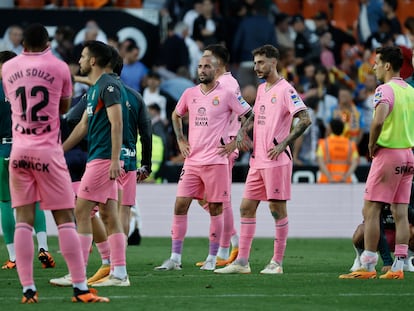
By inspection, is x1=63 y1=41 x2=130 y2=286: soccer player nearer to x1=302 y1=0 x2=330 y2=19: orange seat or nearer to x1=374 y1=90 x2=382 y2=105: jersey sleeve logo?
x1=374 y1=90 x2=382 y2=105: jersey sleeve logo

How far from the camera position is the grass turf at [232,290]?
9.79 m

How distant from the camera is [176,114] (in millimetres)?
13961

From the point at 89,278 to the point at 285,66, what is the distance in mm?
13461

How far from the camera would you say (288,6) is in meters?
27.6

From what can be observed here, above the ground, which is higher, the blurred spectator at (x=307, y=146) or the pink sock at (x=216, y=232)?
the blurred spectator at (x=307, y=146)

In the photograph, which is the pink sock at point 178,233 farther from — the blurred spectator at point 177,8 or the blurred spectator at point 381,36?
the blurred spectator at point 381,36

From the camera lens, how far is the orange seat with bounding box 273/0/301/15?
27.4 metres

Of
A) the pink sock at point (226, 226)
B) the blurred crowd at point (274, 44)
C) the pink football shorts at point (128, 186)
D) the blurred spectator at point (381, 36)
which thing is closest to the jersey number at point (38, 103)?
the pink football shorts at point (128, 186)

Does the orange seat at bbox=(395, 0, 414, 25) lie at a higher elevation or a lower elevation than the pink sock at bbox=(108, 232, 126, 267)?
higher

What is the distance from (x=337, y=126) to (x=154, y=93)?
14.2 feet

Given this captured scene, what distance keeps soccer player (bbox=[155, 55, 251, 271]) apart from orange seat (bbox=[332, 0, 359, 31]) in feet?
48.0

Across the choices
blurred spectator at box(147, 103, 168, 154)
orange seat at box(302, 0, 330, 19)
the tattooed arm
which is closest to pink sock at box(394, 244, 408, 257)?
the tattooed arm

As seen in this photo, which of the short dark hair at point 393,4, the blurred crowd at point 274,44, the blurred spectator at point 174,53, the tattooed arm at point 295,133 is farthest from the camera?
the short dark hair at point 393,4

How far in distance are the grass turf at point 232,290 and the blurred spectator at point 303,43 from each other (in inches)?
427
